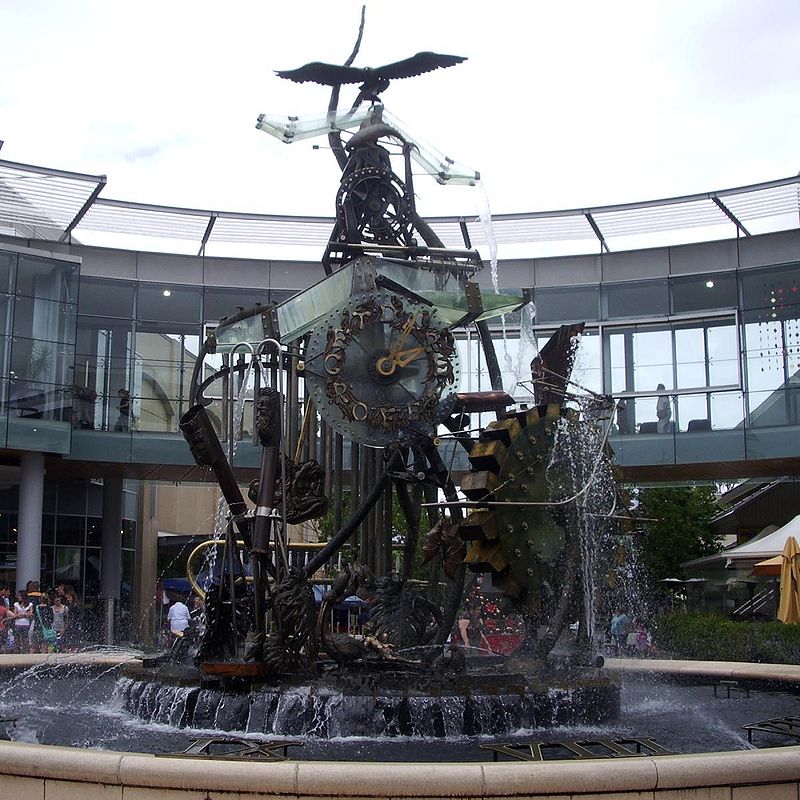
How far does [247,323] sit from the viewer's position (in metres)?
12.5

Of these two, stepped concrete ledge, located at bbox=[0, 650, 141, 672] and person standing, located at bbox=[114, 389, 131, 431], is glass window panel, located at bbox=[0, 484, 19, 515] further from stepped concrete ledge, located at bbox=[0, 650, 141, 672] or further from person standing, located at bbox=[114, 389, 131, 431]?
stepped concrete ledge, located at bbox=[0, 650, 141, 672]

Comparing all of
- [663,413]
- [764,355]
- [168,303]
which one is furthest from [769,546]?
[168,303]

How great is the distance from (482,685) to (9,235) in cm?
2459

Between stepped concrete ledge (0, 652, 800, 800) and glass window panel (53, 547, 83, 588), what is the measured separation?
3003 cm

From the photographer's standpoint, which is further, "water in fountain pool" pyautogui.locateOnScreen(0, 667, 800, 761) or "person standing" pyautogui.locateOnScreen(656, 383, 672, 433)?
"person standing" pyautogui.locateOnScreen(656, 383, 672, 433)

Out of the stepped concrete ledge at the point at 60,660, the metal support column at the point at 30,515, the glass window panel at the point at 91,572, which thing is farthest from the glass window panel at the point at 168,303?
the stepped concrete ledge at the point at 60,660

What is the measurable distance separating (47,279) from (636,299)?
625 inches

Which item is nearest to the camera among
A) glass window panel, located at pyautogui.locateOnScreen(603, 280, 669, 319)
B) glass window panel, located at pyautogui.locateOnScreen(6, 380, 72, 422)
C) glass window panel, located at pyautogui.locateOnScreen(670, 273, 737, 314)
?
glass window panel, located at pyautogui.locateOnScreen(6, 380, 72, 422)

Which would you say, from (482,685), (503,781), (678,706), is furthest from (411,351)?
(503,781)

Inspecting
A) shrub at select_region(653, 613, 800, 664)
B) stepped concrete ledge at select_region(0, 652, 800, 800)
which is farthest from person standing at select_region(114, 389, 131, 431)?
stepped concrete ledge at select_region(0, 652, 800, 800)

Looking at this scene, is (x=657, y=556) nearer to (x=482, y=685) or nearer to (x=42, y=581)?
(x=42, y=581)

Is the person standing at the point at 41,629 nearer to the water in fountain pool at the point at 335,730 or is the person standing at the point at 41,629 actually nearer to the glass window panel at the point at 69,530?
the water in fountain pool at the point at 335,730

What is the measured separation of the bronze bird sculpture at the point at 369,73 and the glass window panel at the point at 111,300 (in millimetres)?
19366

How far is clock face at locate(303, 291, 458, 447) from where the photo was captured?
430 inches
